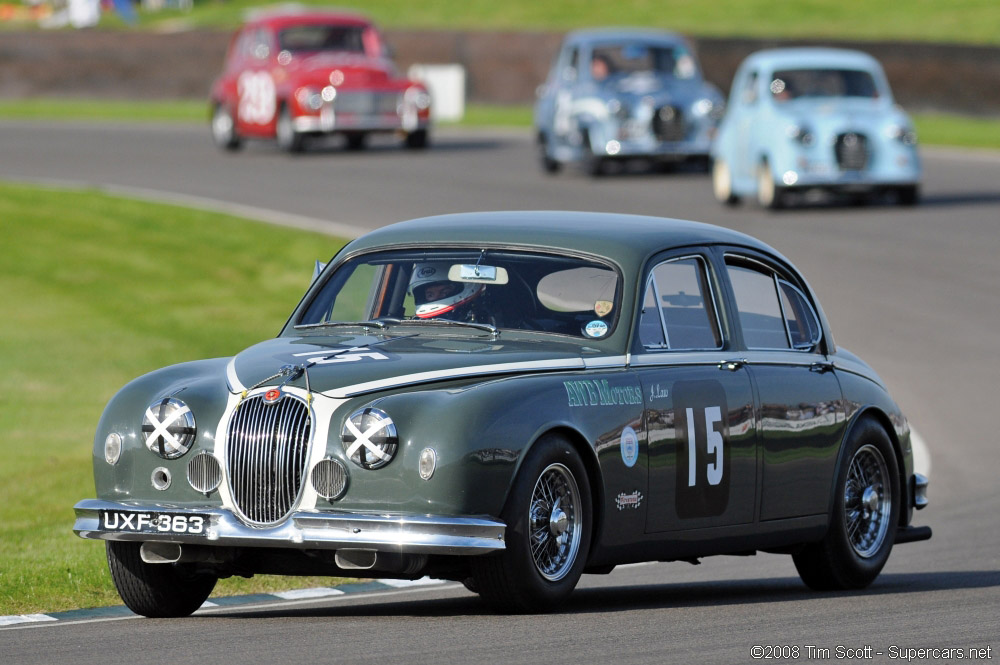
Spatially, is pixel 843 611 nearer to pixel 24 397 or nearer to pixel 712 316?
pixel 712 316

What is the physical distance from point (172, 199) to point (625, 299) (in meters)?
17.7

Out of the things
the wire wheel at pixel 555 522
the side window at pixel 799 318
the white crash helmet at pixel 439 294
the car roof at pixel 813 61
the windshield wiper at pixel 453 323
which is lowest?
the wire wheel at pixel 555 522

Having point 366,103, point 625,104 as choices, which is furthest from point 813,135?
point 366,103

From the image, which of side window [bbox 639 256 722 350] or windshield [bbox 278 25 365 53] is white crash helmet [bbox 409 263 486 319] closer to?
side window [bbox 639 256 722 350]

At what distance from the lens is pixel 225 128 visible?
1272 inches

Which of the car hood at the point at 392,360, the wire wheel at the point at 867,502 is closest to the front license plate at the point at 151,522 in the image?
the car hood at the point at 392,360

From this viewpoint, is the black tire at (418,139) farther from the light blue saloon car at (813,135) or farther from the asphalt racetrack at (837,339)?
the light blue saloon car at (813,135)

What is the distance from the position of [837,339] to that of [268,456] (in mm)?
11054

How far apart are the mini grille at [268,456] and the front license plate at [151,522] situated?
0.17m

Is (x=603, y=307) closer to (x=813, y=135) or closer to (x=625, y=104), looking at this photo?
(x=813, y=135)

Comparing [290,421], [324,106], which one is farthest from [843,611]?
[324,106]

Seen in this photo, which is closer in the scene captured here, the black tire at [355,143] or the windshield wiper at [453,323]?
the windshield wiper at [453,323]

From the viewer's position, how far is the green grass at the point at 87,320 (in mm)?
10406

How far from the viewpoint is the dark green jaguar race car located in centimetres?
735
